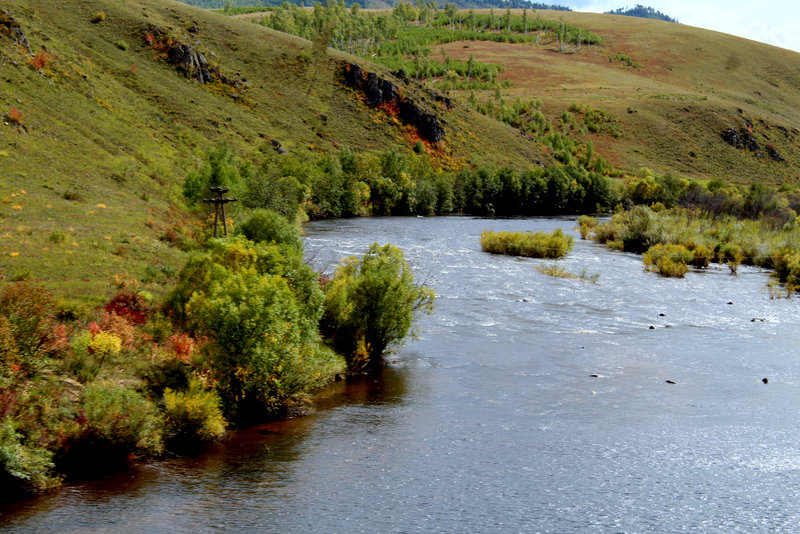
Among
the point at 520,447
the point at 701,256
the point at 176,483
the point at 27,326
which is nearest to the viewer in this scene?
the point at 176,483

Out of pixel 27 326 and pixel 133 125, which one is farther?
pixel 133 125

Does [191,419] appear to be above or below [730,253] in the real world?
below

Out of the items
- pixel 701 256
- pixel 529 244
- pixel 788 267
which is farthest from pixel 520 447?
pixel 701 256

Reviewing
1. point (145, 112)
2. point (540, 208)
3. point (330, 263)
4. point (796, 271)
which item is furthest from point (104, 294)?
point (540, 208)

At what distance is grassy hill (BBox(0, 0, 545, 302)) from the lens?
3844cm

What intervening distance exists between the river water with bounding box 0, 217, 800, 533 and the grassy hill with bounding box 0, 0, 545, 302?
14076 mm

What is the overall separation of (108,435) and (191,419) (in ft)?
8.26

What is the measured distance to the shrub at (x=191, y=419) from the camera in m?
20.7

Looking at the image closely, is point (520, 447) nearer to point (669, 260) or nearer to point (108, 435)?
point (108, 435)

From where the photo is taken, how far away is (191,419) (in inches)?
817

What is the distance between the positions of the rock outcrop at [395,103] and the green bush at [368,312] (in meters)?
118

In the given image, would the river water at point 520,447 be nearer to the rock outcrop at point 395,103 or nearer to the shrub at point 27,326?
the shrub at point 27,326

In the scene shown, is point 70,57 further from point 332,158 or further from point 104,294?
point 104,294

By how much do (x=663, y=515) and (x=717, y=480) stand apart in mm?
3244
